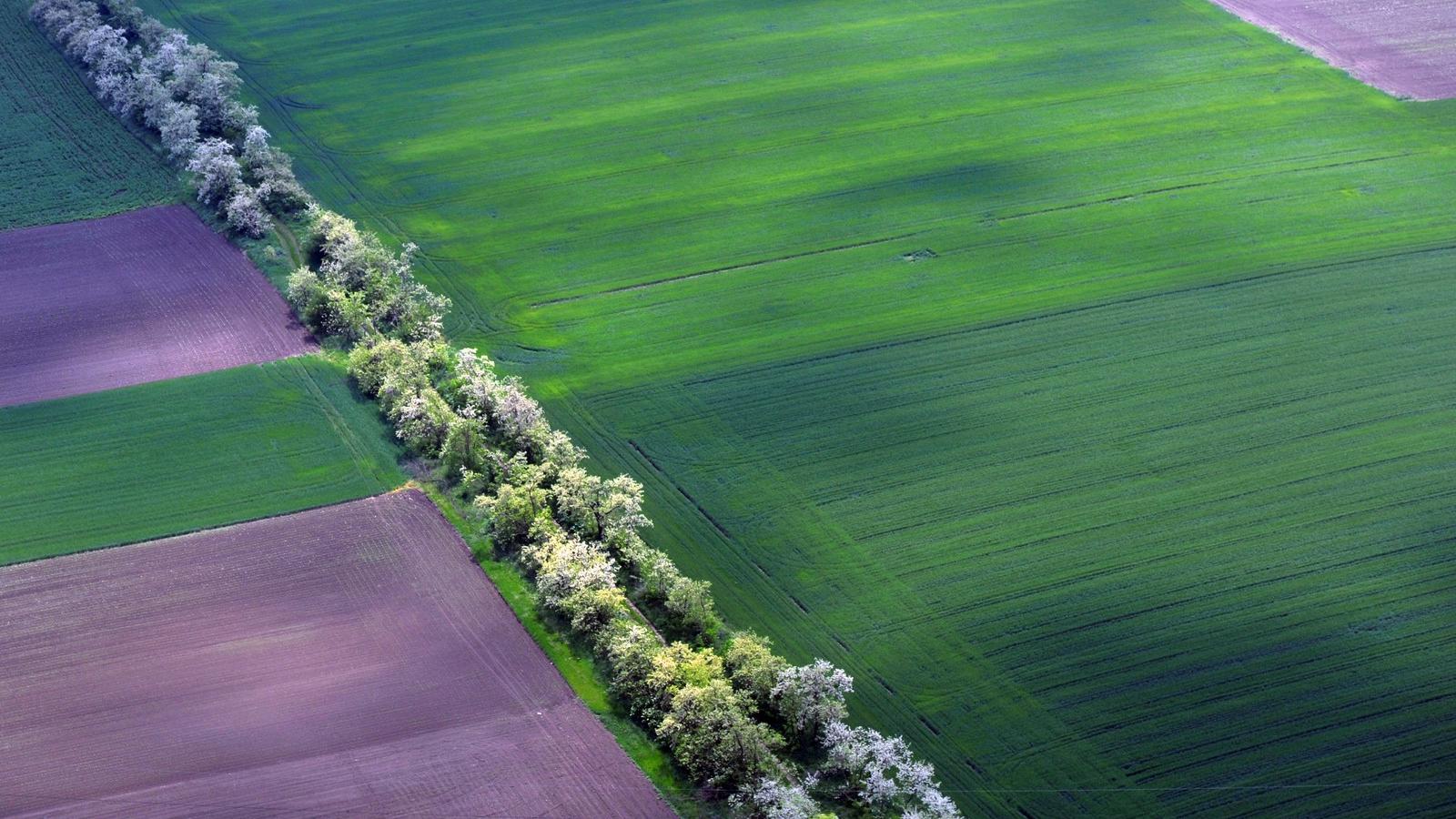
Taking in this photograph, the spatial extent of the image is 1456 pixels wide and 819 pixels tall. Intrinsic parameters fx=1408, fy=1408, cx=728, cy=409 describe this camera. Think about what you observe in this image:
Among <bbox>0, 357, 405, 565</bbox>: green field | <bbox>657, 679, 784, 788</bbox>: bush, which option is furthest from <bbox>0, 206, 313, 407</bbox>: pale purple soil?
<bbox>657, 679, 784, 788</bbox>: bush

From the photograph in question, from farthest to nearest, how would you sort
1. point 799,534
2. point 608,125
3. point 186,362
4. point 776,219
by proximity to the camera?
1. point 608,125
2. point 776,219
3. point 186,362
4. point 799,534

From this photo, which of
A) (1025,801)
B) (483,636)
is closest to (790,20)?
(483,636)

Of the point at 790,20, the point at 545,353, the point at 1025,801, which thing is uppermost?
→ the point at 790,20

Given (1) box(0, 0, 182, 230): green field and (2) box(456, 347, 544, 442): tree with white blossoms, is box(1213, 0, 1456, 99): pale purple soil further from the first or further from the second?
(1) box(0, 0, 182, 230): green field

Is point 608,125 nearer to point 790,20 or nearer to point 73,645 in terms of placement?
point 790,20

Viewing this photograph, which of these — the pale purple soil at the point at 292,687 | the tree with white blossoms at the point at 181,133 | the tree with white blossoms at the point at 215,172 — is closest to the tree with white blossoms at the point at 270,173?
the tree with white blossoms at the point at 215,172
